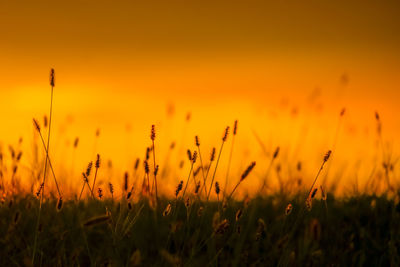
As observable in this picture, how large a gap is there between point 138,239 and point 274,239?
32.0 inches

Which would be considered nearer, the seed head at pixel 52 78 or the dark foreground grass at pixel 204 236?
the seed head at pixel 52 78

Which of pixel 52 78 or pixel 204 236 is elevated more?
pixel 52 78

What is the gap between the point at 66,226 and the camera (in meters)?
2.57

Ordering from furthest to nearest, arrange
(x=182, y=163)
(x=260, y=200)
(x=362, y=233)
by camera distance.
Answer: (x=260, y=200) < (x=182, y=163) < (x=362, y=233)

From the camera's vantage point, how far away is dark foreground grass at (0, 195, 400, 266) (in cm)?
214

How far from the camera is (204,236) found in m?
2.05

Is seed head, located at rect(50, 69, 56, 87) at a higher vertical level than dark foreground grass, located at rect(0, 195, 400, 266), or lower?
higher

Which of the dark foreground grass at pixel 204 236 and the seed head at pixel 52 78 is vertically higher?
the seed head at pixel 52 78

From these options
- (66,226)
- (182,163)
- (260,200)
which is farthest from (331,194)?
(66,226)

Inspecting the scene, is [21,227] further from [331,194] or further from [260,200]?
[331,194]

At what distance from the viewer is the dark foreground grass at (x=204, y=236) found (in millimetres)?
2143

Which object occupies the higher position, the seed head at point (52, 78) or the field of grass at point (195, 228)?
the seed head at point (52, 78)

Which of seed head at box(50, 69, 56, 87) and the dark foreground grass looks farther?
the dark foreground grass

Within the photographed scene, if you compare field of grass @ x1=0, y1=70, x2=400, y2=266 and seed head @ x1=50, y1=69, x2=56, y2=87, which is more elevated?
seed head @ x1=50, y1=69, x2=56, y2=87
